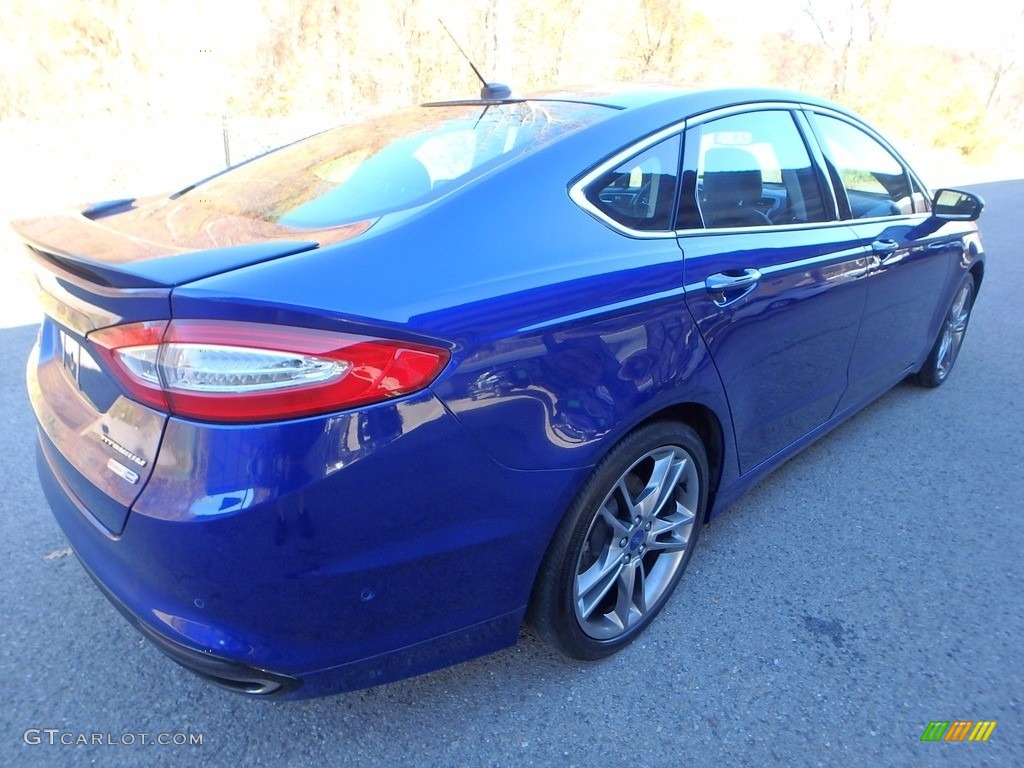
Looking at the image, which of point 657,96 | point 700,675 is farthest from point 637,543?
point 657,96

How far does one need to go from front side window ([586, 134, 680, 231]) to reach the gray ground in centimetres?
130

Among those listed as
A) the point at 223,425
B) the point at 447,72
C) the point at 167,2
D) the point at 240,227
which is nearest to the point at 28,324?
the point at 240,227

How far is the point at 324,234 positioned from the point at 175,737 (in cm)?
134

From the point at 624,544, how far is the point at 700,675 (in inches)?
17.4

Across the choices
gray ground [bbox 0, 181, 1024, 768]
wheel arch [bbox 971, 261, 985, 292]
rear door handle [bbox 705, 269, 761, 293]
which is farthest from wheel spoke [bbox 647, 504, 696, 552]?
wheel arch [bbox 971, 261, 985, 292]

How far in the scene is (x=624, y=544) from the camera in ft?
6.69

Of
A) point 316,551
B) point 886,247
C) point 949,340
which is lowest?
point 949,340

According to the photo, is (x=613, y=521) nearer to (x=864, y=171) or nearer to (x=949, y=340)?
(x=864, y=171)

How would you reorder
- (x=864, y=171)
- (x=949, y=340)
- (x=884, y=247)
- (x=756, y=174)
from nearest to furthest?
(x=756, y=174)
(x=884, y=247)
(x=864, y=171)
(x=949, y=340)

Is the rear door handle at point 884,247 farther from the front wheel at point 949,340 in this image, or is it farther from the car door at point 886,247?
the front wheel at point 949,340

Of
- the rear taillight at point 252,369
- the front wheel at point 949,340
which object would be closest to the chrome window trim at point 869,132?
the front wheel at point 949,340

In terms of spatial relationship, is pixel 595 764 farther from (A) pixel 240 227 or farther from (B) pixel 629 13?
(B) pixel 629 13

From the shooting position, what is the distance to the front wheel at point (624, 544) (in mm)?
1807

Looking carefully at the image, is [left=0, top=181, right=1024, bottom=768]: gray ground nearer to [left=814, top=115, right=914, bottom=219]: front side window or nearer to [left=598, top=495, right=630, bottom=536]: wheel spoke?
[left=598, top=495, right=630, bottom=536]: wheel spoke
